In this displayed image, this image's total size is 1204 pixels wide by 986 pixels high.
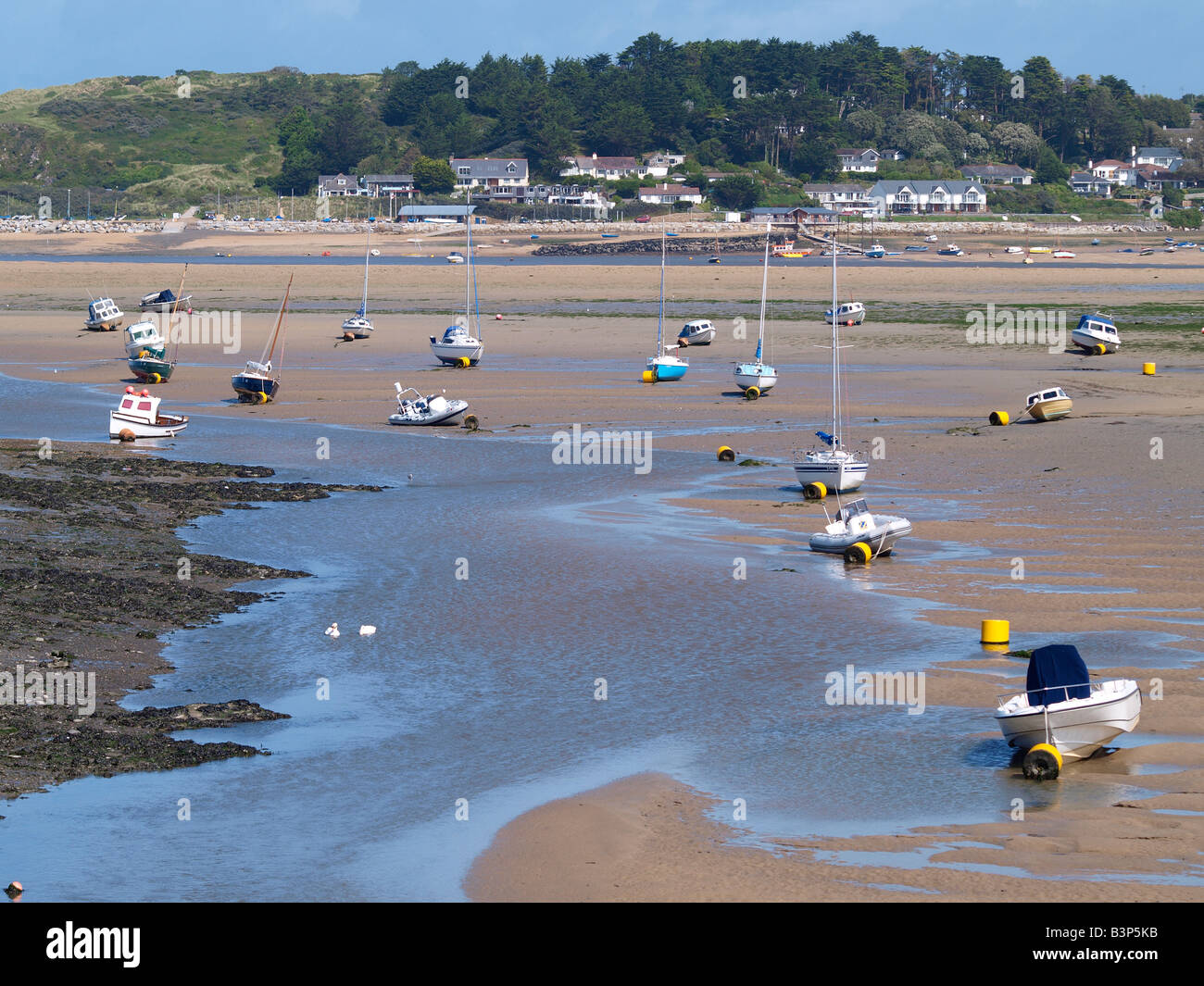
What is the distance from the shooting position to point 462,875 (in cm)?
1364

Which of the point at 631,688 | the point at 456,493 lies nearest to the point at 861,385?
the point at 456,493

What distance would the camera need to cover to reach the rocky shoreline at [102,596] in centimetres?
1708

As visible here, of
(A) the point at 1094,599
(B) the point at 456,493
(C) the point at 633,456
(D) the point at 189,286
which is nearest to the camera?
(A) the point at 1094,599

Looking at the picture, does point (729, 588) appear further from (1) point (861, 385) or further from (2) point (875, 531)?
(1) point (861, 385)

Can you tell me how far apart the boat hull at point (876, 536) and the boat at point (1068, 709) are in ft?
34.7

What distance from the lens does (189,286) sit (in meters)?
94.4

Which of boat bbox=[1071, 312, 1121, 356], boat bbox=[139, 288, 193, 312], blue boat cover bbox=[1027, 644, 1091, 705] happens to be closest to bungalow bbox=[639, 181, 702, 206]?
boat bbox=[139, 288, 193, 312]

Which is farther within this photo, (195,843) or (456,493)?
(456,493)

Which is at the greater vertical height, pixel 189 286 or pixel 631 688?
pixel 189 286

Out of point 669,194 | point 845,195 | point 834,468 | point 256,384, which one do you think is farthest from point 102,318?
point 845,195

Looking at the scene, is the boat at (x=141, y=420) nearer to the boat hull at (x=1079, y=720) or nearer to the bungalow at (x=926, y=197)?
the boat hull at (x=1079, y=720)

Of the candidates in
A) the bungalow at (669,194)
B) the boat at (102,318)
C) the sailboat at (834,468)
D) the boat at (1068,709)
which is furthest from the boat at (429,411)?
the bungalow at (669,194)
